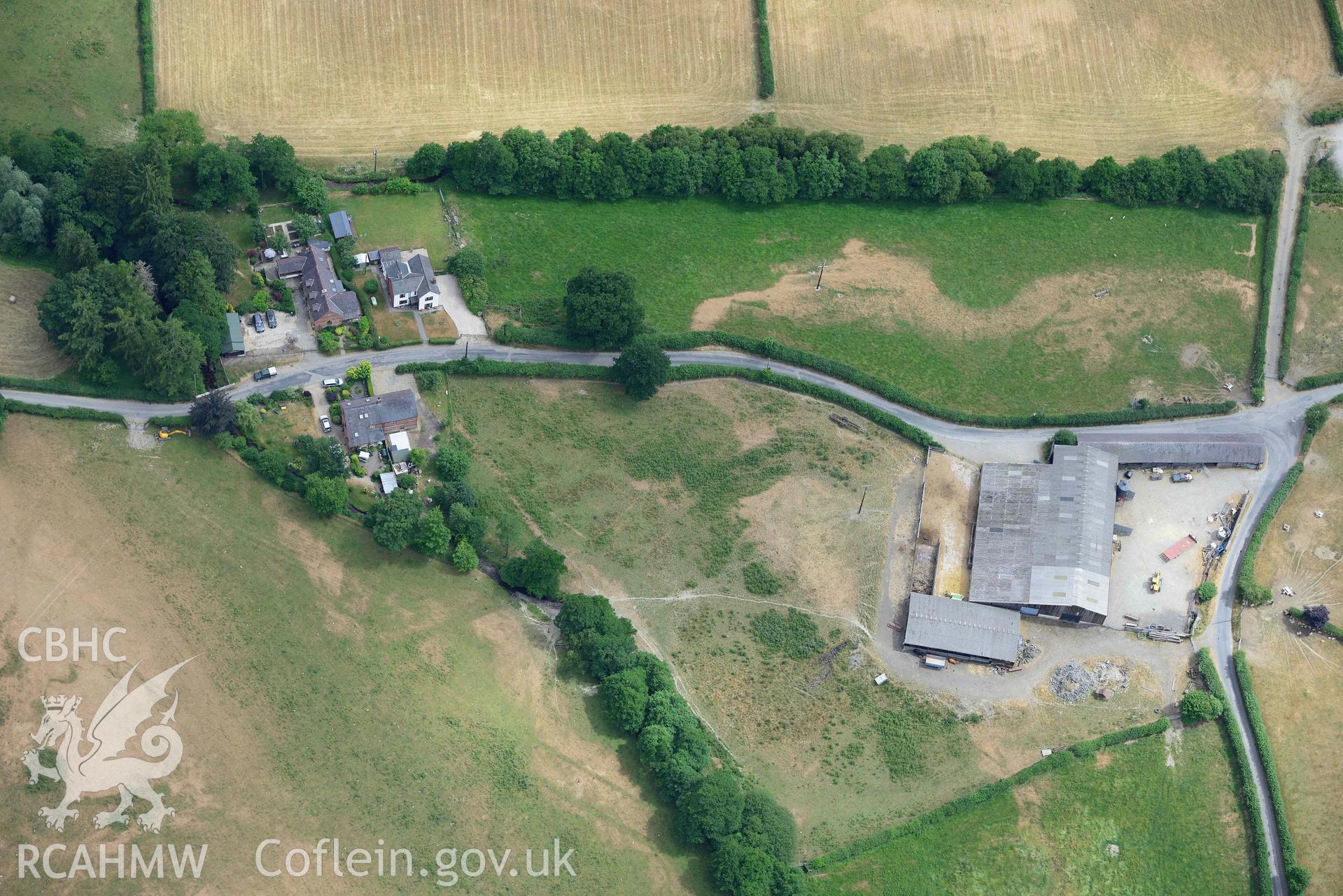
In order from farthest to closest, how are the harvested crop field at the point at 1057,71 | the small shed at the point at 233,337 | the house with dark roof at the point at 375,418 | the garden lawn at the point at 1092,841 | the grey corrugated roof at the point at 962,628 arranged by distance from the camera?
the harvested crop field at the point at 1057,71
the small shed at the point at 233,337
the house with dark roof at the point at 375,418
the grey corrugated roof at the point at 962,628
the garden lawn at the point at 1092,841

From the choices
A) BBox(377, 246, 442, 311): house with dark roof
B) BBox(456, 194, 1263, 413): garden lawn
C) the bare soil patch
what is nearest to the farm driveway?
BBox(377, 246, 442, 311): house with dark roof

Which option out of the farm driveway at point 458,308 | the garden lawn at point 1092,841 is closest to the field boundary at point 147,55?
the farm driveway at point 458,308

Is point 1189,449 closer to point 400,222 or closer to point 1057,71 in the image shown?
point 1057,71

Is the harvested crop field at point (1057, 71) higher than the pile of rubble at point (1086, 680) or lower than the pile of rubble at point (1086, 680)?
higher

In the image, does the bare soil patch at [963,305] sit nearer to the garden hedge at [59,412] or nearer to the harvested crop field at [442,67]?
the harvested crop field at [442,67]

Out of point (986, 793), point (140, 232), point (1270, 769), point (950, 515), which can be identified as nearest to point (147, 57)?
point (140, 232)

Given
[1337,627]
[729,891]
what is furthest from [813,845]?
[1337,627]

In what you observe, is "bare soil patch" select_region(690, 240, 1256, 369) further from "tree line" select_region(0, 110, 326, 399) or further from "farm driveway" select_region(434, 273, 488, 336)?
"tree line" select_region(0, 110, 326, 399)

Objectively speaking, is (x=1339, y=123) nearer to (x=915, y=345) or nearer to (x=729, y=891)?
(x=915, y=345)
